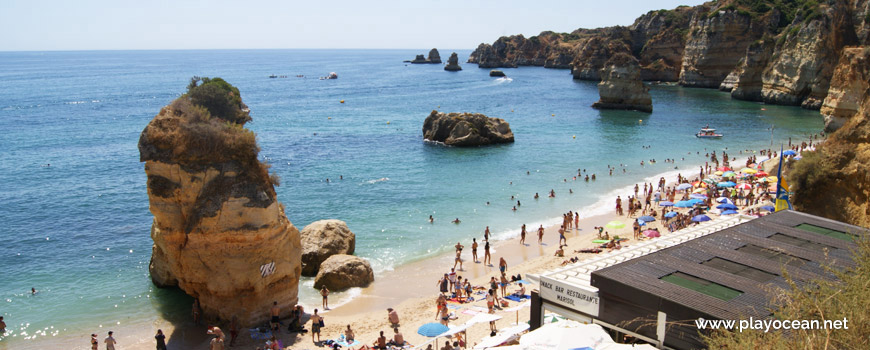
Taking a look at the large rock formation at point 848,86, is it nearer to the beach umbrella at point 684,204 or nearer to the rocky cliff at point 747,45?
the beach umbrella at point 684,204

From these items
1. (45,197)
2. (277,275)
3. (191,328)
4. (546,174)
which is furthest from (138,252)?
(546,174)

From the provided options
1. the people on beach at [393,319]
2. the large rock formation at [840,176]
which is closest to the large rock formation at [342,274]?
the people on beach at [393,319]

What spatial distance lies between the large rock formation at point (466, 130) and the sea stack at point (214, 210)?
36.3 metres

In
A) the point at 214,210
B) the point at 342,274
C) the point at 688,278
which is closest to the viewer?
the point at 688,278

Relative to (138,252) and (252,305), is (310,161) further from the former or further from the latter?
(252,305)

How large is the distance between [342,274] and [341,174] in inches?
842

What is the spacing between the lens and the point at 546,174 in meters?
44.2

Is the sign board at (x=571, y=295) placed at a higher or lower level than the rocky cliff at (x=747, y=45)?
lower

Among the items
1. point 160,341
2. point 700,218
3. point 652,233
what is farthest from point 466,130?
point 160,341

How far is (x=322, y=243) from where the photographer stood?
2525 cm

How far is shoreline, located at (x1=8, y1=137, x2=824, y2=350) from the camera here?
18.9 meters

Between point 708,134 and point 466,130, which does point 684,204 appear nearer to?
point 466,130

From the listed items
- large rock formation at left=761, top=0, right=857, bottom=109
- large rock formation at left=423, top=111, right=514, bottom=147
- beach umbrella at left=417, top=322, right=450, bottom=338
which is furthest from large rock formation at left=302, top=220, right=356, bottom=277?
large rock formation at left=761, top=0, right=857, bottom=109

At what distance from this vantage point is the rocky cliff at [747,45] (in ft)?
243
